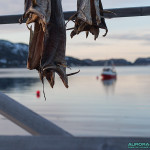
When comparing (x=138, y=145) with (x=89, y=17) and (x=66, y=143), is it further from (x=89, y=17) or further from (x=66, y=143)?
(x=89, y=17)

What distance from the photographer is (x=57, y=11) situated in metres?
1.07

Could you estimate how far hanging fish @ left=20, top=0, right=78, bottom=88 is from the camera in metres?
1.04

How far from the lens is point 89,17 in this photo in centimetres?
107

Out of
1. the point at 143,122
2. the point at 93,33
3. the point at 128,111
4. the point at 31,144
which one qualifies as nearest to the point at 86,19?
the point at 93,33

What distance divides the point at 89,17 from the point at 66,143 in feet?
1.41

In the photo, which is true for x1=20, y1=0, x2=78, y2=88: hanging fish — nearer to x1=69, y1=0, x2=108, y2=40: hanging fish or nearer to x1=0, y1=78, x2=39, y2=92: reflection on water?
x1=69, y1=0, x2=108, y2=40: hanging fish

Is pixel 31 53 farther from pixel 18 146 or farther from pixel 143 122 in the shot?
pixel 143 122

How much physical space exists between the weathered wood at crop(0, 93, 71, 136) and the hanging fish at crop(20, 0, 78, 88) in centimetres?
72

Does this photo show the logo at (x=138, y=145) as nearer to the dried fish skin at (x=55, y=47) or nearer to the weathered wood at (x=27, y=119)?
the dried fish skin at (x=55, y=47)

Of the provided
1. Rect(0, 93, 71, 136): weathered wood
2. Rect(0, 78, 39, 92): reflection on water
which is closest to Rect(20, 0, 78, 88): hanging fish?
Rect(0, 93, 71, 136): weathered wood

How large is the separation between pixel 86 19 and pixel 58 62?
17 cm

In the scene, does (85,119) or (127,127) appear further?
(85,119)

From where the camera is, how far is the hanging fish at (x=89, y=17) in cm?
107

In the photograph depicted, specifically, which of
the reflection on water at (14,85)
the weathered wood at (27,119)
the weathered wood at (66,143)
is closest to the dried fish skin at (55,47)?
the weathered wood at (66,143)
